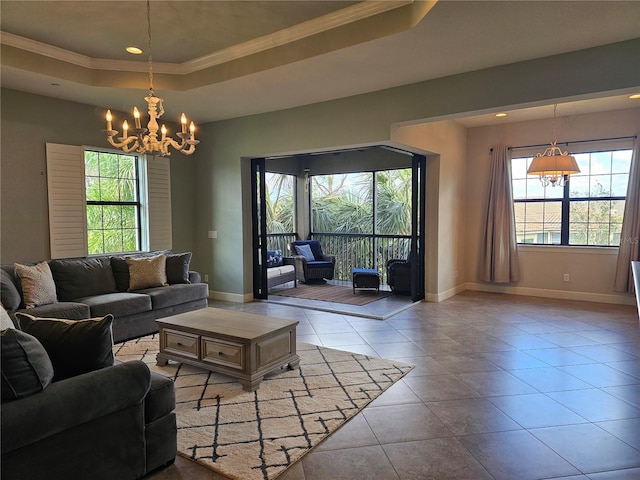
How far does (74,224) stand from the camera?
506 cm

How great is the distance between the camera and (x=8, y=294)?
11.8 ft

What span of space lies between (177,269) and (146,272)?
41cm

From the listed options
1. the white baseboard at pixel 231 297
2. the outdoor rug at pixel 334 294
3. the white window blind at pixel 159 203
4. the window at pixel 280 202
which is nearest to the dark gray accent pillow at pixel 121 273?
the white window blind at pixel 159 203

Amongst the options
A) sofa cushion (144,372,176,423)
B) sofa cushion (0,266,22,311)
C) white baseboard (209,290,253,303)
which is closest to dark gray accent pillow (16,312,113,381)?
sofa cushion (144,372,176,423)

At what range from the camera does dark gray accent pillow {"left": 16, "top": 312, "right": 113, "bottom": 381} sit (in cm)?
189

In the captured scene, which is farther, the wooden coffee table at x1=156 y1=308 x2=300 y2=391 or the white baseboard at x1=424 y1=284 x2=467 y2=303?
the white baseboard at x1=424 y1=284 x2=467 y2=303

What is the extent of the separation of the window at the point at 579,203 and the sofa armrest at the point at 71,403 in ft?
21.6

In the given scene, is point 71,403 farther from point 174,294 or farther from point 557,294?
point 557,294

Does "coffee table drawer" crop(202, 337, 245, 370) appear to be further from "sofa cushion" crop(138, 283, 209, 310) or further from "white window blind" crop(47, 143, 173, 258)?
"white window blind" crop(47, 143, 173, 258)

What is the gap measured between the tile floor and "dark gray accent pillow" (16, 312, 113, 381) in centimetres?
73

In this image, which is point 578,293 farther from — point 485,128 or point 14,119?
point 14,119

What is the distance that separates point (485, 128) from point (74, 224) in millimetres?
6484

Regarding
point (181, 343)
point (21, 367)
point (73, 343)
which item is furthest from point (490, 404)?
point (21, 367)

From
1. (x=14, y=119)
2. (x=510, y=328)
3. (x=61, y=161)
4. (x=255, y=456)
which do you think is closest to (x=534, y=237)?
(x=510, y=328)
